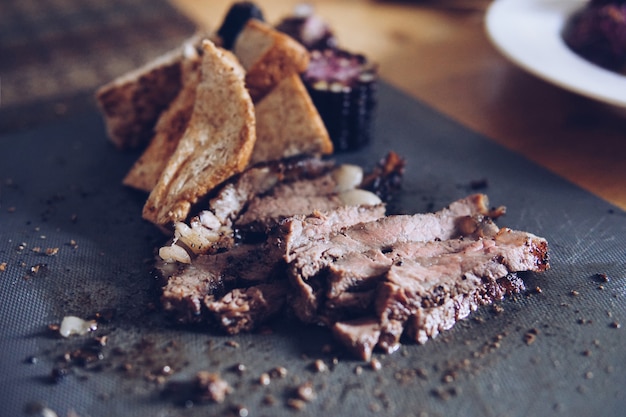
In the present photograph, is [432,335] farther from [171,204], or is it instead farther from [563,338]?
[171,204]

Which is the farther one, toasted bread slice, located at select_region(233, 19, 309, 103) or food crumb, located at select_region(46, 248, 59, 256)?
toasted bread slice, located at select_region(233, 19, 309, 103)

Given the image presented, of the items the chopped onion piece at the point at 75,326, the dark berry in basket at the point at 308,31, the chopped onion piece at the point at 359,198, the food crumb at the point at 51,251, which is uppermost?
the dark berry in basket at the point at 308,31

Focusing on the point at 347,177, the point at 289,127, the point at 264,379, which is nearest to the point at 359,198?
the point at 347,177

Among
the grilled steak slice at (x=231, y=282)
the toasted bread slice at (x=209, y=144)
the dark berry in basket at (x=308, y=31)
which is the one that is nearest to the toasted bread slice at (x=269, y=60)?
the toasted bread slice at (x=209, y=144)

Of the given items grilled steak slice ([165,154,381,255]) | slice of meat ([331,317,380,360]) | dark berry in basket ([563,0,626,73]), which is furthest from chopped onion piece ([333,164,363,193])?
dark berry in basket ([563,0,626,73])

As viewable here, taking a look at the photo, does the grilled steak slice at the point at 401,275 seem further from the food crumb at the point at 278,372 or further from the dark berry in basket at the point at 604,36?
the dark berry in basket at the point at 604,36

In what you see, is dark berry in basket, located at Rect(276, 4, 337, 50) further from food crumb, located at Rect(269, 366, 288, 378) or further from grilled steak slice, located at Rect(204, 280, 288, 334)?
food crumb, located at Rect(269, 366, 288, 378)

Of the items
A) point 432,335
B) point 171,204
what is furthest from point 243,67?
point 432,335
